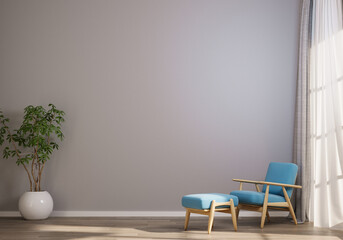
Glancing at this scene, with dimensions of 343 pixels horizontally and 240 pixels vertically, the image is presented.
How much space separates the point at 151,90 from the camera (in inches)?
259

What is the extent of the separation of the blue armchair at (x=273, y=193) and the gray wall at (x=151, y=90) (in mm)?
638

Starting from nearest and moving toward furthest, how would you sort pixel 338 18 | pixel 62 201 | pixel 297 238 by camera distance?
pixel 297 238 < pixel 338 18 < pixel 62 201

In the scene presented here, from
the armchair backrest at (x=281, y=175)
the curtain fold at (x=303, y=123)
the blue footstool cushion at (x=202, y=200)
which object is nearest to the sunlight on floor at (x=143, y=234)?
the blue footstool cushion at (x=202, y=200)

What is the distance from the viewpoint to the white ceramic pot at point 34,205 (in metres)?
5.88

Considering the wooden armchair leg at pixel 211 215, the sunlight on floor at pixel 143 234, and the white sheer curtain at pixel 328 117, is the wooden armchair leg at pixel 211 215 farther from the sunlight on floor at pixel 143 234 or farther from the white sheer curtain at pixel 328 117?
the white sheer curtain at pixel 328 117

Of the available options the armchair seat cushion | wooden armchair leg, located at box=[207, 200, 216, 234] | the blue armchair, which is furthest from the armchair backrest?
wooden armchair leg, located at box=[207, 200, 216, 234]

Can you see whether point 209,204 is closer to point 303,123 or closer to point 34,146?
point 303,123

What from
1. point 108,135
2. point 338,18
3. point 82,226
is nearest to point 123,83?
point 108,135

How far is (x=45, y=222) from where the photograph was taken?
18.9 ft

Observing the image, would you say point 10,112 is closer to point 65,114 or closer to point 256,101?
point 65,114

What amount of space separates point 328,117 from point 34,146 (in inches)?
156

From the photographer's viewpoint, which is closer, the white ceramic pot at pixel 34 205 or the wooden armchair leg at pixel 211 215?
the wooden armchair leg at pixel 211 215

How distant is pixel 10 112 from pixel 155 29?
251 cm

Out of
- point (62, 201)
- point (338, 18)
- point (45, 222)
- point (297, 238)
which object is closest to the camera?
point (297, 238)
